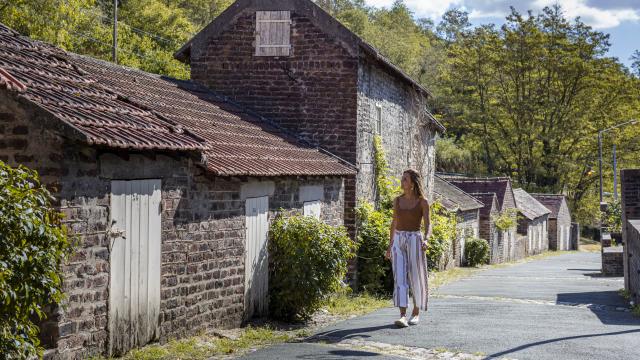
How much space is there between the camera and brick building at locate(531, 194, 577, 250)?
5659cm

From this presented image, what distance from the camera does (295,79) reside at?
58.2ft

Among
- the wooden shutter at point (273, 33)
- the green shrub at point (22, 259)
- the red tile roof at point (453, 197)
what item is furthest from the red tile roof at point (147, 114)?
the red tile roof at point (453, 197)

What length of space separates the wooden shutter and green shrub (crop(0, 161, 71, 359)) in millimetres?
12091

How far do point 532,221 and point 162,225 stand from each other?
4441 cm

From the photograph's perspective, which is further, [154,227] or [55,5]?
[55,5]

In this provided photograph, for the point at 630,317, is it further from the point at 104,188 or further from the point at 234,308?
the point at 104,188

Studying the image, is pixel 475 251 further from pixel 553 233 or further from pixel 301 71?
pixel 553 233

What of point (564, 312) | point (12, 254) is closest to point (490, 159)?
point (564, 312)

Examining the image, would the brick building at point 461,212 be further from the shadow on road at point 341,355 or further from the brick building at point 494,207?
the shadow on road at point 341,355

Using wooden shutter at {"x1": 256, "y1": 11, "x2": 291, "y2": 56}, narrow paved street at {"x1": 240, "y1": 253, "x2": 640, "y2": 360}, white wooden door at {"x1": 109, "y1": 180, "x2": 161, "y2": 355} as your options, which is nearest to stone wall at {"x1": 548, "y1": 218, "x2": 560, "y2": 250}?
wooden shutter at {"x1": 256, "y1": 11, "x2": 291, "y2": 56}

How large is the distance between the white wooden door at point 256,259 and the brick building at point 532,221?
119 ft

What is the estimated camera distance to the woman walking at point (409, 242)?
1028 centimetres

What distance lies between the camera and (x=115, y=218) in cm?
877

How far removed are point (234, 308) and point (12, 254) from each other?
20.3 ft
